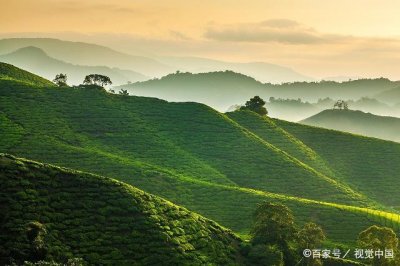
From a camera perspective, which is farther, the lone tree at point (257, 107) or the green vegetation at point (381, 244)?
the lone tree at point (257, 107)

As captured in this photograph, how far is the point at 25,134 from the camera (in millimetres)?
89438

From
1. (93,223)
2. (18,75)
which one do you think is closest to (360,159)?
(93,223)

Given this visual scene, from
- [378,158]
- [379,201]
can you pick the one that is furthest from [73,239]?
[378,158]

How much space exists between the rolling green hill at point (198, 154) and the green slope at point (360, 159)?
0.46m

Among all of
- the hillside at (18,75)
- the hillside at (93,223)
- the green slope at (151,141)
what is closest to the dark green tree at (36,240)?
the hillside at (93,223)

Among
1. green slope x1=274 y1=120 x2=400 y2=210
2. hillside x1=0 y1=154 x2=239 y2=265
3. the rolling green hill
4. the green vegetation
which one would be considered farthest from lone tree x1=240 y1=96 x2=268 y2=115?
hillside x1=0 y1=154 x2=239 y2=265

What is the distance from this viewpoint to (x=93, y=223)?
139ft

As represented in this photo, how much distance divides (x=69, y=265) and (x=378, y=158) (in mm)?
99244

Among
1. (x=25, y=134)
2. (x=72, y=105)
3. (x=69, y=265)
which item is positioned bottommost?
(x=69, y=265)

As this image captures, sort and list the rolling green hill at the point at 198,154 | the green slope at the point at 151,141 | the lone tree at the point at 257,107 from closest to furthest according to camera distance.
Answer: the rolling green hill at the point at 198,154 < the green slope at the point at 151,141 < the lone tree at the point at 257,107

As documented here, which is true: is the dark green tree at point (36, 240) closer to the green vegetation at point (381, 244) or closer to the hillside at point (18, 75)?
the green vegetation at point (381, 244)

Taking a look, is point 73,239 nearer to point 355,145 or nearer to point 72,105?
point 72,105

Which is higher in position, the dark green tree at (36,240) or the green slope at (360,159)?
the green slope at (360,159)

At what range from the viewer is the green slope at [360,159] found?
10419cm
